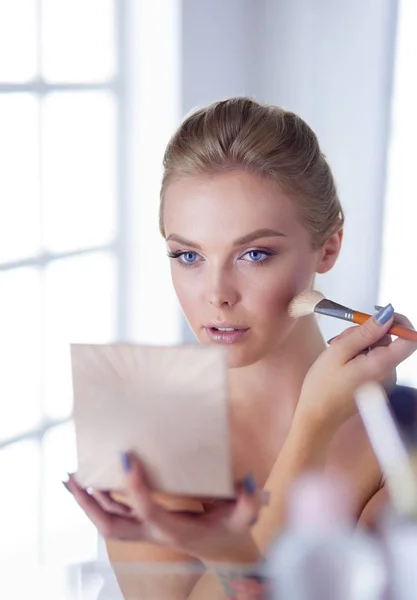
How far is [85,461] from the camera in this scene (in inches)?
28.2

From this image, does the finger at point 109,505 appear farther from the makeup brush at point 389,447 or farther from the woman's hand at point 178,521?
the makeup brush at point 389,447

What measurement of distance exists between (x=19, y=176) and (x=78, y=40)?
0.21m

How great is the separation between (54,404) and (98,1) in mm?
562

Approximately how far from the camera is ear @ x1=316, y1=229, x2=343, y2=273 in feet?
2.68

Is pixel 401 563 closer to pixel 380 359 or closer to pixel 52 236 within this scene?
pixel 380 359

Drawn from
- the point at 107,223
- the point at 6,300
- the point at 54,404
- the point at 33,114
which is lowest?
the point at 54,404

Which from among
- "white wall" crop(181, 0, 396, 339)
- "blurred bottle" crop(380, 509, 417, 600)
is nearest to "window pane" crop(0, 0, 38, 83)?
"white wall" crop(181, 0, 396, 339)

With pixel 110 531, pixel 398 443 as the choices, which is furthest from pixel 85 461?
pixel 398 443

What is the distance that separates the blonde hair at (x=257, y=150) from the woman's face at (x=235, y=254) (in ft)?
0.03

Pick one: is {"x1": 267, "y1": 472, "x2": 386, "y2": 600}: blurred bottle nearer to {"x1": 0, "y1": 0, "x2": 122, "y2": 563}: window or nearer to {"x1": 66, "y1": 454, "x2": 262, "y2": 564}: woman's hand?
{"x1": 66, "y1": 454, "x2": 262, "y2": 564}: woman's hand

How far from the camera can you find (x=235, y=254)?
2.49 ft

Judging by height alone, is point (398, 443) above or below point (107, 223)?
below

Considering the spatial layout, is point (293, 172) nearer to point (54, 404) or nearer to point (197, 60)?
point (197, 60)

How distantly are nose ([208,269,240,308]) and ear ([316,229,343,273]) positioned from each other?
95 mm
